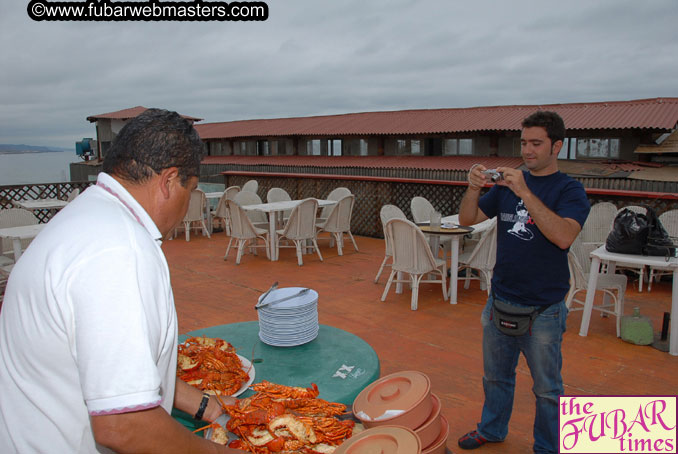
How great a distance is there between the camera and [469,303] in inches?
195

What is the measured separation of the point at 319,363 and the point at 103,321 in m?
1.04

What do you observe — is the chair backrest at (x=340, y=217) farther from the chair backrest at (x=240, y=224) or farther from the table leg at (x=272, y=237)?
the chair backrest at (x=240, y=224)

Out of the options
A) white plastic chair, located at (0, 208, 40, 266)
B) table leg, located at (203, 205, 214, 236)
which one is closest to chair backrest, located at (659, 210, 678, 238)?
table leg, located at (203, 205, 214, 236)

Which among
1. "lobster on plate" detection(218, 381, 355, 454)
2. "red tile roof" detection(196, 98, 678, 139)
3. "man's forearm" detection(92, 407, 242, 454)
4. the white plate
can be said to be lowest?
the white plate

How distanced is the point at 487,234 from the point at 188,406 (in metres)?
4.09

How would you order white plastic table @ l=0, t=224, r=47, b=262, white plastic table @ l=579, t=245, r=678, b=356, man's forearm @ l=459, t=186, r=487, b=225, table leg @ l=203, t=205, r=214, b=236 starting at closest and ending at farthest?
man's forearm @ l=459, t=186, r=487, b=225 → white plastic table @ l=579, t=245, r=678, b=356 → white plastic table @ l=0, t=224, r=47, b=262 → table leg @ l=203, t=205, r=214, b=236

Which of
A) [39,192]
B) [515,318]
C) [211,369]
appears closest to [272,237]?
[515,318]

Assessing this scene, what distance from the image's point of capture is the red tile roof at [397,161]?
520 inches

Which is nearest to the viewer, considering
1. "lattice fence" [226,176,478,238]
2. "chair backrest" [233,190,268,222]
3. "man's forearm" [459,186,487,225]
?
"man's forearm" [459,186,487,225]

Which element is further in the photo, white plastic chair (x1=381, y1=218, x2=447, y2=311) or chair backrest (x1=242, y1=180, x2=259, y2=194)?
chair backrest (x1=242, y1=180, x2=259, y2=194)

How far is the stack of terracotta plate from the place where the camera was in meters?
1.20

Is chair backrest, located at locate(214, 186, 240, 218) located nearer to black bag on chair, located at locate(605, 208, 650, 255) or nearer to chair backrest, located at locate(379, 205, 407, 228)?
chair backrest, located at locate(379, 205, 407, 228)

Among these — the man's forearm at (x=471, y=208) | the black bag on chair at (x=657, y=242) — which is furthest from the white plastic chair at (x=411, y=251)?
the man's forearm at (x=471, y=208)

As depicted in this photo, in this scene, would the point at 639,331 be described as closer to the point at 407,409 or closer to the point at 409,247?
the point at 409,247
